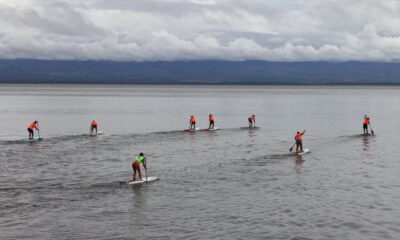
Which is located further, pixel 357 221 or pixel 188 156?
pixel 188 156

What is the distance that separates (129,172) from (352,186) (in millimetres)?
16201

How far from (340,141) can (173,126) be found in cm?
3212

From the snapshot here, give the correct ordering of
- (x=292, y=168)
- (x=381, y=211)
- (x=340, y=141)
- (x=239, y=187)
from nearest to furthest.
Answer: (x=381, y=211) → (x=239, y=187) → (x=292, y=168) → (x=340, y=141)

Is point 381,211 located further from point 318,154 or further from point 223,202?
point 318,154

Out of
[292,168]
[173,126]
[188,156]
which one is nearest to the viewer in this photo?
[292,168]

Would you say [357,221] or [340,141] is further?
[340,141]

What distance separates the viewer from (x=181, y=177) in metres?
37.2

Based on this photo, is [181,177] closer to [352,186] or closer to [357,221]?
[352,186]

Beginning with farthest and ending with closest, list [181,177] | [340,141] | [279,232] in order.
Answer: [340,141] → [181,177] → [279,232]

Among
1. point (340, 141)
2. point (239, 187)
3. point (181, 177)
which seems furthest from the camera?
point (340, 141)

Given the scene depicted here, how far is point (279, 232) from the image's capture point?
24766mm

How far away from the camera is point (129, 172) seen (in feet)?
128

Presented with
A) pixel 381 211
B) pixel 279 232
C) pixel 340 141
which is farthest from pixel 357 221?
pixel 340 141

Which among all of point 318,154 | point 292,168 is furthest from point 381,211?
point 318,154
